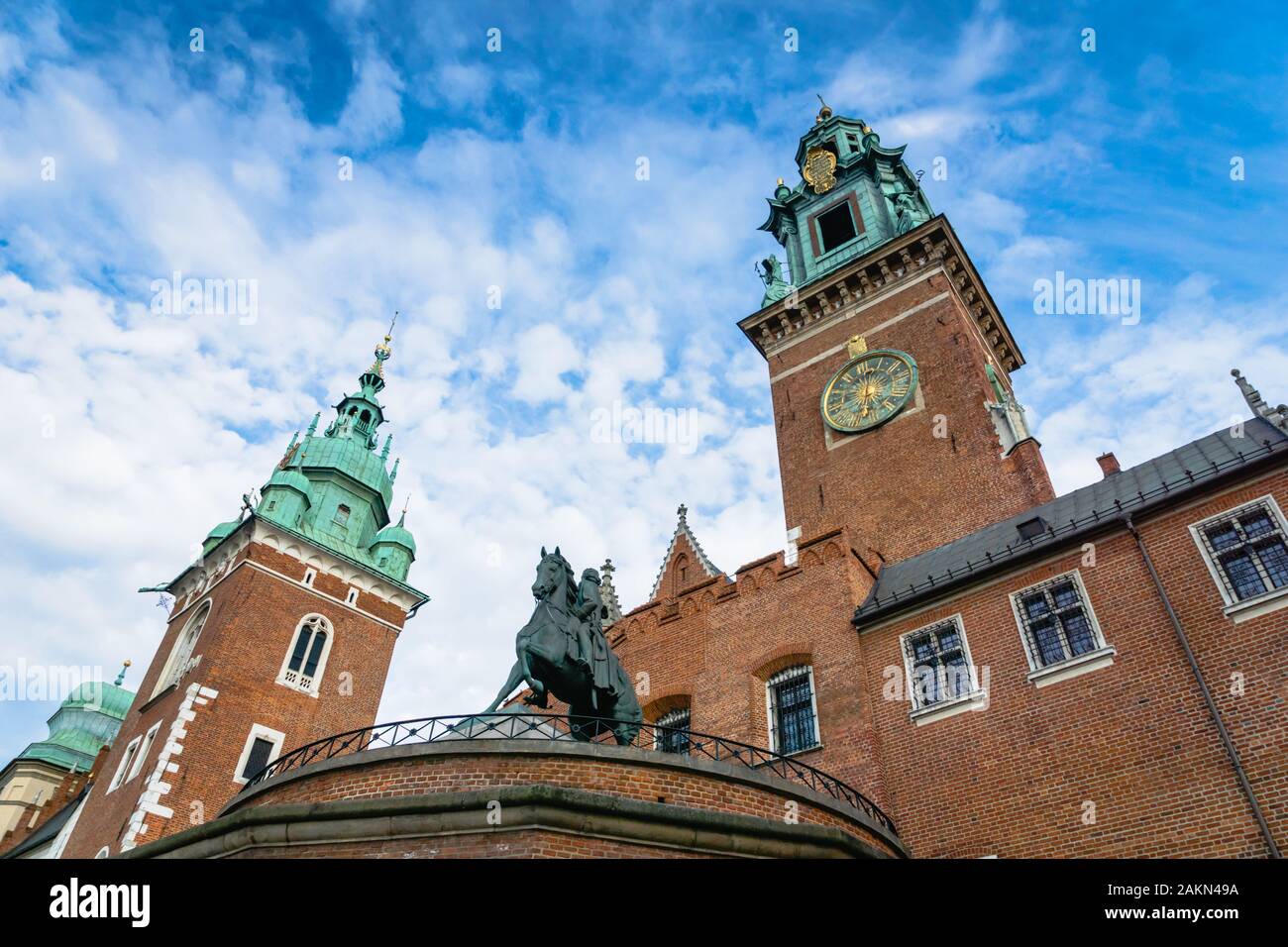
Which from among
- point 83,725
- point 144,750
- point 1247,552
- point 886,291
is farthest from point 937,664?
point 83,725

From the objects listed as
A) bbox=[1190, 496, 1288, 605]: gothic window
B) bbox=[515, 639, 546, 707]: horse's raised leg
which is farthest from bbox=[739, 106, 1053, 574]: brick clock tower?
bbox=[515, 639, 546, 707]: horse's raised leg

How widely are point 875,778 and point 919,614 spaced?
391cm

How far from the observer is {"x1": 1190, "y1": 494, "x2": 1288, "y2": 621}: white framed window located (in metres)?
15.4

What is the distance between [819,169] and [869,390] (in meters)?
16.6

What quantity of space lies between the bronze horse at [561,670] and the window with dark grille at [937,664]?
6.96 m

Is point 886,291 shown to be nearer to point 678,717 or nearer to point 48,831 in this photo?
point 678,717

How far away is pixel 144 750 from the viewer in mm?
36406

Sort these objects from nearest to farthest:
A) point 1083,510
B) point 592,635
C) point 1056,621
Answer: point 592,635 → point 1056,621 → point 1083,510
